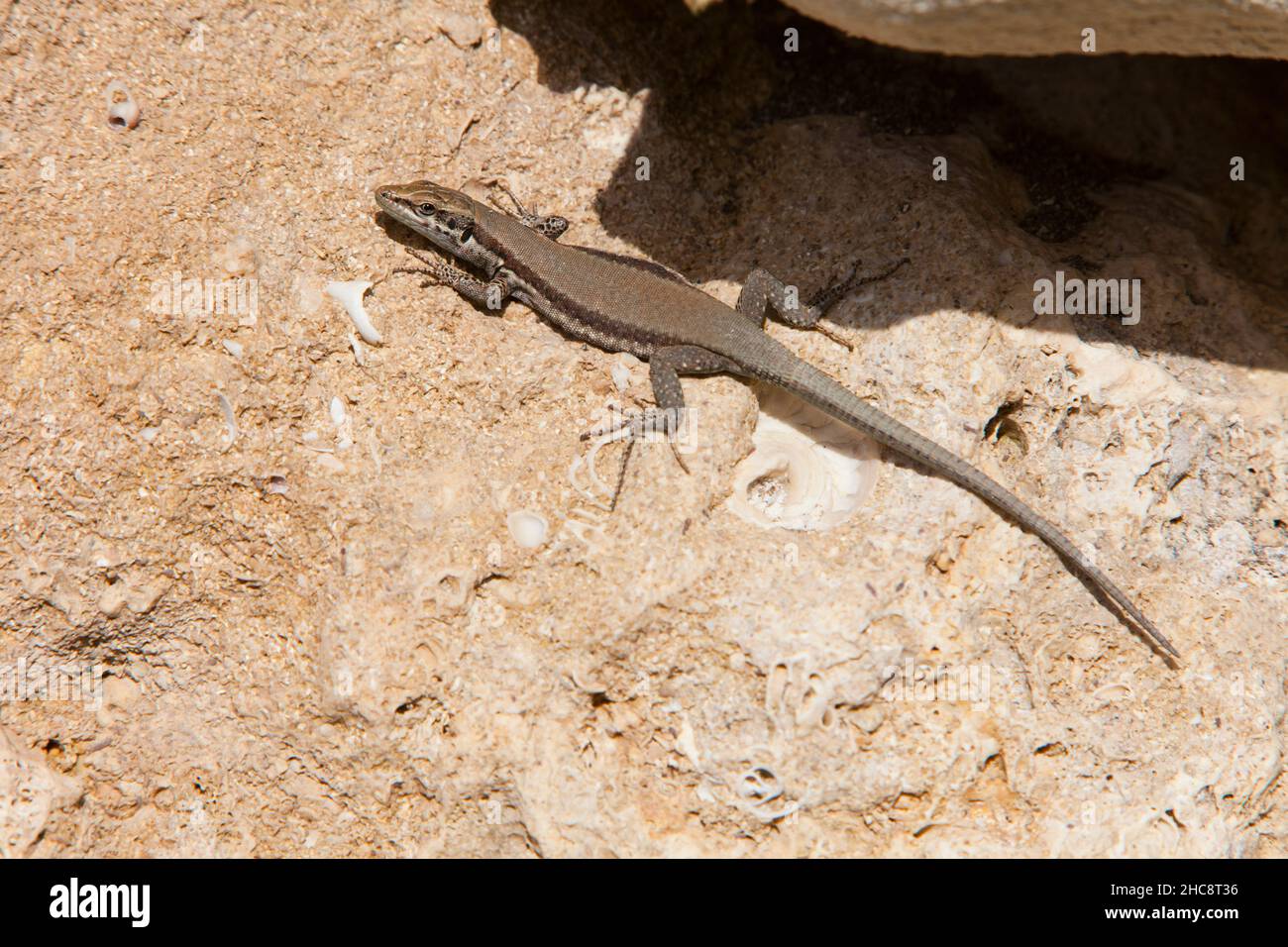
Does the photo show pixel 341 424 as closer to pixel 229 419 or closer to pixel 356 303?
pixel 229 419

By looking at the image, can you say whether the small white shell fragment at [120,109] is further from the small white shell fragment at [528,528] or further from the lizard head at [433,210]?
the small white shell fragment at [528,528]

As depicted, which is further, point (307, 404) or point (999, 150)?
point (999, 150)

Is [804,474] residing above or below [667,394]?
below

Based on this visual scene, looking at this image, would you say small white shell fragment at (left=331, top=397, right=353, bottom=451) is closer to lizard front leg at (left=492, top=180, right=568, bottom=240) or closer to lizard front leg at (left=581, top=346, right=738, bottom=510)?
lizard front leg at (left=581, top=346, right=738, bottom=510)

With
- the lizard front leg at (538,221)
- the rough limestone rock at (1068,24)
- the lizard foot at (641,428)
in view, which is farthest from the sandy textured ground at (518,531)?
the rough limestone rock at (1068,24)

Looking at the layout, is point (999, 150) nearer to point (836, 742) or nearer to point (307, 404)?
point (836, 742)

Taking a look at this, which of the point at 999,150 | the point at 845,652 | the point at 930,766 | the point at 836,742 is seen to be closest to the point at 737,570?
the point at 845,652

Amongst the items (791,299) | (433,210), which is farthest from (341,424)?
(791,299)
